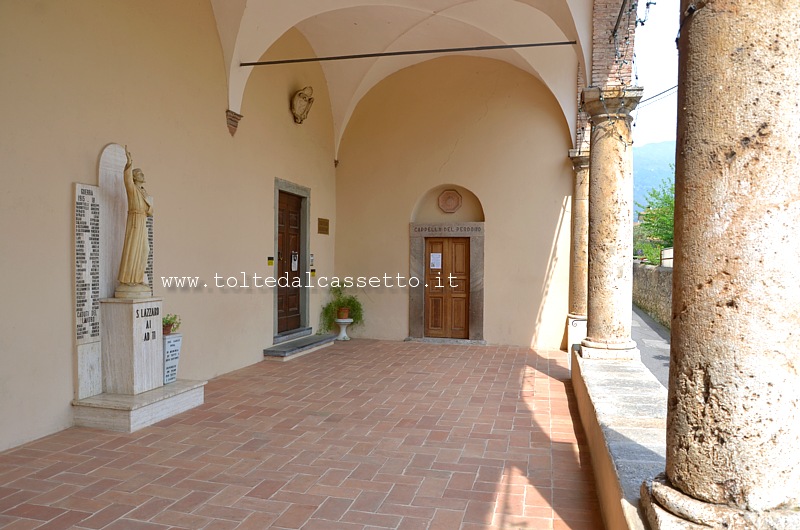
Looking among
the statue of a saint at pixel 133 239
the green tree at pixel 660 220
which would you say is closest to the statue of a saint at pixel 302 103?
the statue of a saint at pixel 133 239

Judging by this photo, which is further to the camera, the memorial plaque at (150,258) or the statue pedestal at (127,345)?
the memorial plaque at (150,258)

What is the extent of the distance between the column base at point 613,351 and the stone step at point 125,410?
389cm

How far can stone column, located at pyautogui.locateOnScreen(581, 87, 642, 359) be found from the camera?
5410 mm

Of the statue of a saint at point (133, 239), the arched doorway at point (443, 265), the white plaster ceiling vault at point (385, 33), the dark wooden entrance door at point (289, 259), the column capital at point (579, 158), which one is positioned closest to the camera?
the statue of a saint at point (133, 239)

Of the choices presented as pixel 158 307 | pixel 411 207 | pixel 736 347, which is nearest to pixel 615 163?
pixel 736 347

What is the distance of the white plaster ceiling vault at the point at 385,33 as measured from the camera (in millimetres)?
7129

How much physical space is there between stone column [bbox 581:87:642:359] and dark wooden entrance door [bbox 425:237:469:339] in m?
4.69

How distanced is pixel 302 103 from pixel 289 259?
7.97 ft

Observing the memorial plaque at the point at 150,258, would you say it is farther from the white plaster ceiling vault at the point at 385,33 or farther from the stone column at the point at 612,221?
the stone column at the point at 612,221

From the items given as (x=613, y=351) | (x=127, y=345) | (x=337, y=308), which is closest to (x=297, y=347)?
(x=337, y=308)

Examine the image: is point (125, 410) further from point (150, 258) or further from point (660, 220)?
point (660, 220)

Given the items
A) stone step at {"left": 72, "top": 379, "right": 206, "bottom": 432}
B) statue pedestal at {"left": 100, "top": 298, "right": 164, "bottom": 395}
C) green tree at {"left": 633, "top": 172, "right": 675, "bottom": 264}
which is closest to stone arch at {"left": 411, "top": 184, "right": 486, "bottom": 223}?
statue pedestal at {"left": 100, "top": 298, "right": 164, "bottom": 395}

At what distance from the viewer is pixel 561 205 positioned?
954 cm

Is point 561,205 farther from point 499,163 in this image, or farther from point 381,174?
point 381,174
